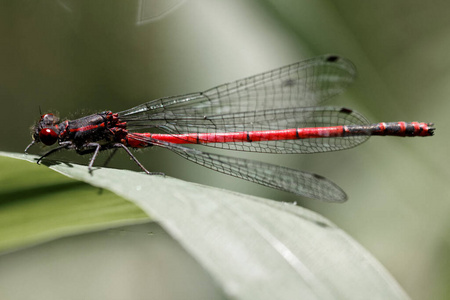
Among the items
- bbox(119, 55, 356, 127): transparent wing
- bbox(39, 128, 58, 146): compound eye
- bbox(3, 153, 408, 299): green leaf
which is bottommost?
bbox(3, 153, 408, 299): green leaf

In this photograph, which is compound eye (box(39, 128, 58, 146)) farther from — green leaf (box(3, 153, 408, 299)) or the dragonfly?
green leaf (box(3, 153, 408, 299))

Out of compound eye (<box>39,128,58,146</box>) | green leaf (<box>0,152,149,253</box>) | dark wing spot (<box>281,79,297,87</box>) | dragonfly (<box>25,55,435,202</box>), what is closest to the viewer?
green leaf (<box>0,152,149,253</box>)

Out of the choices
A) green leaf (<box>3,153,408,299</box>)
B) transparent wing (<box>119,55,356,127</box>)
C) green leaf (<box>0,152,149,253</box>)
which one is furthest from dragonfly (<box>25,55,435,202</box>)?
green leaf (<box>3,153,408,299</box>)

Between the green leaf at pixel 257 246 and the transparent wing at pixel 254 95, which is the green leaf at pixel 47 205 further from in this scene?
the transparent wing at pixel 254 95

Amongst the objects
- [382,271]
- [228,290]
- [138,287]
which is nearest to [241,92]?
[138,287]

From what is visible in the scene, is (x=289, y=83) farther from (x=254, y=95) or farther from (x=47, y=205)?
(x=47, y=205)

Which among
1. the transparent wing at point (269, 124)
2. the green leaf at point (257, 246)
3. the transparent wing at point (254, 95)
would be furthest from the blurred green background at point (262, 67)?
the green leaf at point (257, 246)

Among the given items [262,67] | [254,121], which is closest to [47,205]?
[254,121]

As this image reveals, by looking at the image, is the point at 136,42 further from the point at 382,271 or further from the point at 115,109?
the point at 382,271
